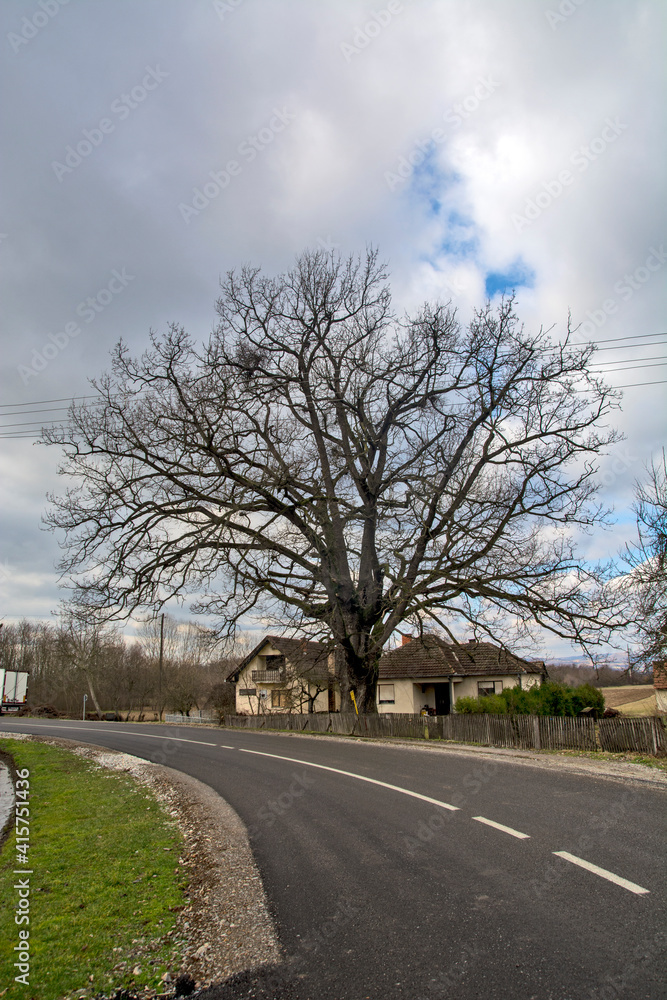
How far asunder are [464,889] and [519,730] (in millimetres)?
13026

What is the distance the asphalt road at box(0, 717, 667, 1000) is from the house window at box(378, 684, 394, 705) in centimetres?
2998

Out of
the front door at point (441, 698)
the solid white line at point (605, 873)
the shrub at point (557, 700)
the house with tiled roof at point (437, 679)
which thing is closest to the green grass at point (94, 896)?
the solid white line at point (605, 873)

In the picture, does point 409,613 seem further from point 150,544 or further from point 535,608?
point 150,544

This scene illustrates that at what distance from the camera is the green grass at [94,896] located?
389cm

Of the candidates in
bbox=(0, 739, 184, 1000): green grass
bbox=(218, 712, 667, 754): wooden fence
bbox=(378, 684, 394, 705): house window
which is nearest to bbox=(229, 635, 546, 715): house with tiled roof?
bbox=(378, 684, 394, 705): house window

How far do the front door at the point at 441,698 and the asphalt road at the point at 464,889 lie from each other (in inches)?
1176

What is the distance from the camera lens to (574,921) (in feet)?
13.3

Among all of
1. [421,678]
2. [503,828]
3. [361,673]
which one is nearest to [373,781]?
[503,828]

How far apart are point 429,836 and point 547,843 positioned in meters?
1.24

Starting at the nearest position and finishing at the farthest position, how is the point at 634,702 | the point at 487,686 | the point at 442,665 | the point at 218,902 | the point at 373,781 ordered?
the point at 218,902 < the point at 373,781 < the point at 487,686 < the point at 442,665 < the point at 634,702

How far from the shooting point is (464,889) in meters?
4.80

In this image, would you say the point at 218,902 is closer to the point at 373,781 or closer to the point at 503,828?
the point at 503,828

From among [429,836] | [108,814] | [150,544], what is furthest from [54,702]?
[429,836]
